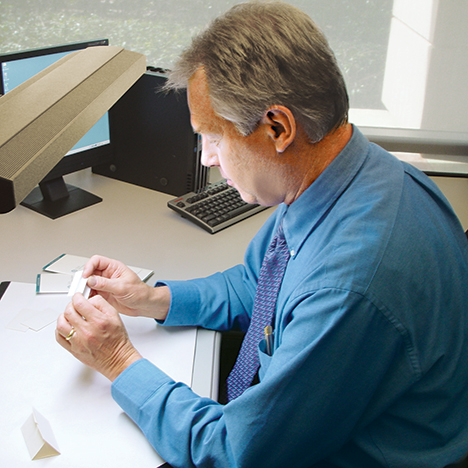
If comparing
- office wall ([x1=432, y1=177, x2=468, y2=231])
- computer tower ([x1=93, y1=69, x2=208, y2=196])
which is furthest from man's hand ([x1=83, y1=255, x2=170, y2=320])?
office wall ([x1=432, y1=177, x2=468, y2=231])

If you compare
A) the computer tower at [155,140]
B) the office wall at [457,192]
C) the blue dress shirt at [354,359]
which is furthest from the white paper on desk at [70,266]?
the office wall at [457,192]

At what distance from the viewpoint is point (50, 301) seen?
1.08 m

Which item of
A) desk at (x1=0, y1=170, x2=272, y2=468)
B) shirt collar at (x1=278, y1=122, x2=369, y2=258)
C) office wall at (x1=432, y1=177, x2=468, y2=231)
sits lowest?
office wall at (x1=432, y1=177, x2=468, y2=231)

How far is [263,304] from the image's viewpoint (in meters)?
0.96

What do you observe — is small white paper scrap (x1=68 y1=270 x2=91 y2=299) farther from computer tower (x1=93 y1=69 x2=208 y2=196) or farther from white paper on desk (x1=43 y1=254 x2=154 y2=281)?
computer tower (x1=93 y1=69 x2=208 y2=196)

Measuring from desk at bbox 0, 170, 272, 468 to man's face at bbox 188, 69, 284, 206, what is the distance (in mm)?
351

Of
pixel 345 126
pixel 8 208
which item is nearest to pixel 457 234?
pixel 345 126

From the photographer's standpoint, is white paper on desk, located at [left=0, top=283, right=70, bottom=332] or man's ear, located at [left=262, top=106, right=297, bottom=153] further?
white paper on desk, located at [left=0, top=283, right=70, bottom=332]

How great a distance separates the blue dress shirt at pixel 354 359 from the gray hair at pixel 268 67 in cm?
12

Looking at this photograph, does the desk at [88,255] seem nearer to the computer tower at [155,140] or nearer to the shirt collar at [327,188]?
the computer tower at [155,140]

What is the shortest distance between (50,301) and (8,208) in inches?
23.3

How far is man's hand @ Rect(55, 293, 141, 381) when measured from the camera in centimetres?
88

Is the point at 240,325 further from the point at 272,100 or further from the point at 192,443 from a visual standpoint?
the point at 272,100

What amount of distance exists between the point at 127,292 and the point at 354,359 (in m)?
0.51
